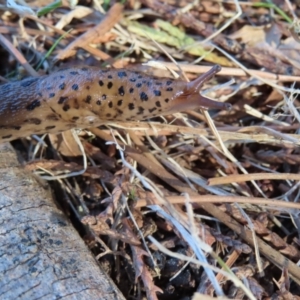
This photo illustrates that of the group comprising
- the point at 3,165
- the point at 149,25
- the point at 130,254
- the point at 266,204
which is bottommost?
the point at 130,254

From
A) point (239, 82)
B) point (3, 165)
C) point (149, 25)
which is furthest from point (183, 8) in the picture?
point (3, 165)

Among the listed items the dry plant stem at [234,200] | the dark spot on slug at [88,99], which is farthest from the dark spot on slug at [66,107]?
the dry plant stem at [234,200]

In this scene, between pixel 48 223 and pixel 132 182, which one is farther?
pixel 132 182

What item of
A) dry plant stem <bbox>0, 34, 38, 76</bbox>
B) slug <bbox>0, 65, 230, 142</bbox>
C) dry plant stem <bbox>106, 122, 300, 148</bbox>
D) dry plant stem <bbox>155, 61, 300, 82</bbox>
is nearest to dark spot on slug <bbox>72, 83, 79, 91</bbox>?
slug <bbox>0, 65, 230, 142</bbox>

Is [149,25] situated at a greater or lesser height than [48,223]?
greater

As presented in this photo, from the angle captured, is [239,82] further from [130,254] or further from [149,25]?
[130,254]
